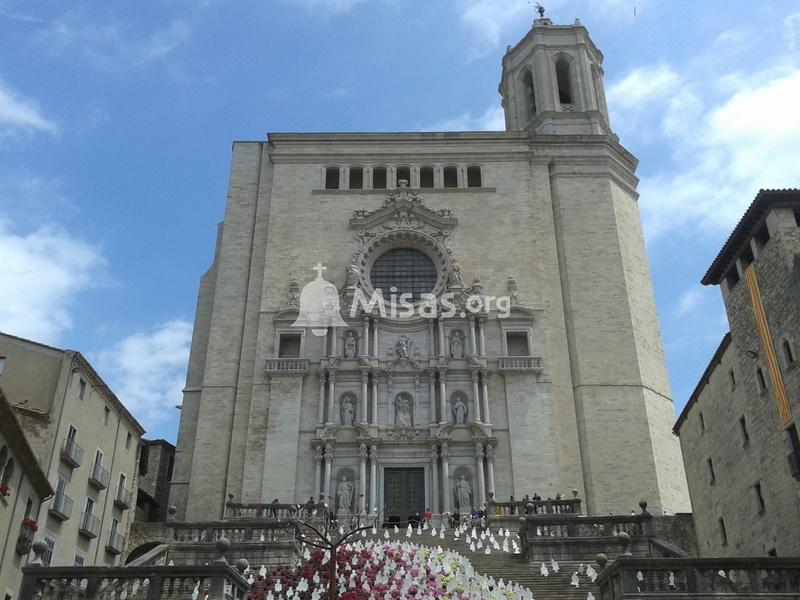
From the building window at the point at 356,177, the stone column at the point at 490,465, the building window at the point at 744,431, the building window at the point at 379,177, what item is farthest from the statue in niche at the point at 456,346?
the building window at the point at 744,431

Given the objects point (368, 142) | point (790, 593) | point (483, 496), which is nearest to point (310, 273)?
point (368, 142)

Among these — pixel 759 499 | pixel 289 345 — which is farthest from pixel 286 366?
pixel 759 499

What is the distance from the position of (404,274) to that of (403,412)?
686 cm

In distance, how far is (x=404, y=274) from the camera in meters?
35.8

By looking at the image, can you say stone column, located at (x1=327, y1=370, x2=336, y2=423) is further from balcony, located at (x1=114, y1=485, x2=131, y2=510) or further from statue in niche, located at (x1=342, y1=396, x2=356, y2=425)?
balcony, located at (x1=114, y1=485, x2=131, y2=510)

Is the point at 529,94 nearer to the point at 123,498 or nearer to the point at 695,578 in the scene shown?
the point at 123,498

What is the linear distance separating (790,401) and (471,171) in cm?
2124

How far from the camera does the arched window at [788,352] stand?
792 inches

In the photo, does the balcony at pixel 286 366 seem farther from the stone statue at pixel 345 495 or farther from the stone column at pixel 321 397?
the stone statue at pixel 345 495

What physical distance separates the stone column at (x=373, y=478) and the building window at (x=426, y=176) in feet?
44.2

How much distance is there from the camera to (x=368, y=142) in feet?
128

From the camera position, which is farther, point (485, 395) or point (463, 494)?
point (485, 395)

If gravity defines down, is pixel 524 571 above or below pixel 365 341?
below

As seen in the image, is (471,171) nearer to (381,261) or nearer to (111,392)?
(381,261)
